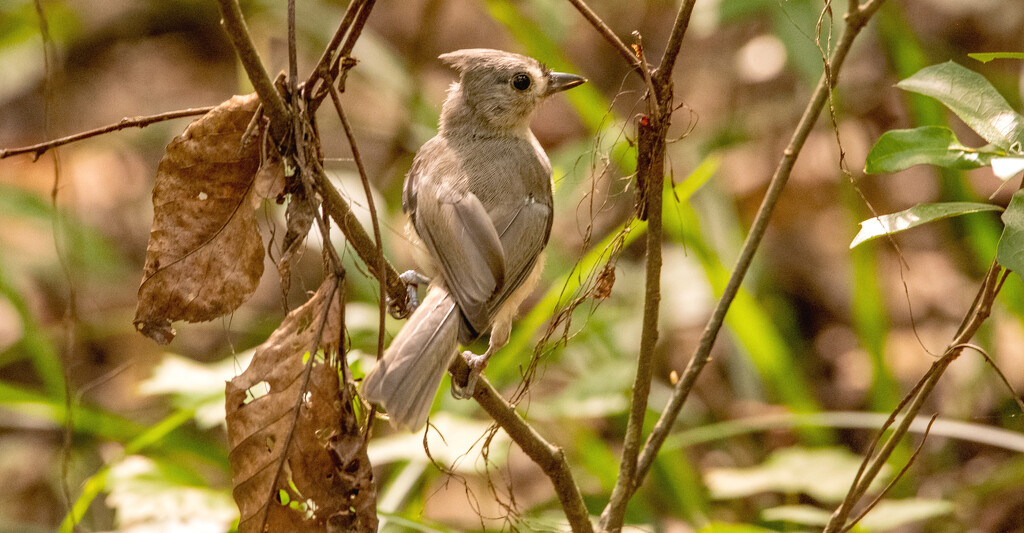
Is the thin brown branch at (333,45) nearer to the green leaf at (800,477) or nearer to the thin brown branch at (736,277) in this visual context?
the thin brown branch at (736,277)

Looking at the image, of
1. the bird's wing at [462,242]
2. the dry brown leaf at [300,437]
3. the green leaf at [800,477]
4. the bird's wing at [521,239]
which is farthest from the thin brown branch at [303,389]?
the green leaf at [800,477]

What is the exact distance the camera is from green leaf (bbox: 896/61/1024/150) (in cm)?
168

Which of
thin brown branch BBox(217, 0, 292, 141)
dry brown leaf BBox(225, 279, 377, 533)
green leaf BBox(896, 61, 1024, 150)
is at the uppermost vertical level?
green leaf BBox(896, 61, 1024, 150)

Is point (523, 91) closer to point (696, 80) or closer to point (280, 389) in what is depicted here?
point (280, 389)

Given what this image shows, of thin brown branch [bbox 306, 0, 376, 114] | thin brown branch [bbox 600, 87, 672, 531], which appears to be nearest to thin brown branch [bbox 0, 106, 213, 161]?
thin brown branch [bbox 306, 0, 376, 114]

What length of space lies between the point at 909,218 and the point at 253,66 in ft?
3.80

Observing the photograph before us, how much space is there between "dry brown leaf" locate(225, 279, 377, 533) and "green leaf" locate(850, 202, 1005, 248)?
94 centimetres

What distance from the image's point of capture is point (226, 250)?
5.64 ft

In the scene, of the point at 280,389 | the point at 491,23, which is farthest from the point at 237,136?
the point at 491,23

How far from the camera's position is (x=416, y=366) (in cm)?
177

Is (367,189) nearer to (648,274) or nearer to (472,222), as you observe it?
(648,274)

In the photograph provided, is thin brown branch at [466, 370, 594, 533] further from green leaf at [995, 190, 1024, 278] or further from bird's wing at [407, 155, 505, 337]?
green leaf at [995, 190, 1024, 278]

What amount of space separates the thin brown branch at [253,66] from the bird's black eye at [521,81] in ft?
4.36

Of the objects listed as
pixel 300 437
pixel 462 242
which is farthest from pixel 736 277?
pixel 300 437
